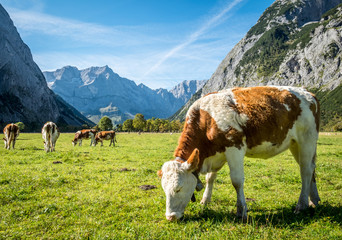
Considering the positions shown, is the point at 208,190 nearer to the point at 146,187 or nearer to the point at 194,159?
the point at 194,159

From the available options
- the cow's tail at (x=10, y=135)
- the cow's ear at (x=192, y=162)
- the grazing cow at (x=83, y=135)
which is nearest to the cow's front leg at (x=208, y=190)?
the cow's ear at (x=192, y=162)

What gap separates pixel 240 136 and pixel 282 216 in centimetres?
250

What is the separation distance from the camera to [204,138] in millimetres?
5852

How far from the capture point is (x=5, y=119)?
179375mm

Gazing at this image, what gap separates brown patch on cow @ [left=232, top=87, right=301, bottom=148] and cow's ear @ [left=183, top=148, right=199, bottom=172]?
153 centimetres

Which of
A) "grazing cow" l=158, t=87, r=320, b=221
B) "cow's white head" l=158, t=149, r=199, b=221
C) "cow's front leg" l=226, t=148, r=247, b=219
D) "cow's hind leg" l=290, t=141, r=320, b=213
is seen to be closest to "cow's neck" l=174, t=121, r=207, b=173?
"grazing cow" l=158, t=87, r=320, b=221

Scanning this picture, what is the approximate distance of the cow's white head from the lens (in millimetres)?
5082

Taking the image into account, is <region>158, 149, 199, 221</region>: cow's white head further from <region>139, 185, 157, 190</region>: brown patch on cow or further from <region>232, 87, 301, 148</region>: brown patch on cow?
<region>139, 185, 157, 190</region>: brown patch on cow

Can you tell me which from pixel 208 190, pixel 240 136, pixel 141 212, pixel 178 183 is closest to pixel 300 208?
pixel 208 190

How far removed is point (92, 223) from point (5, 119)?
226m

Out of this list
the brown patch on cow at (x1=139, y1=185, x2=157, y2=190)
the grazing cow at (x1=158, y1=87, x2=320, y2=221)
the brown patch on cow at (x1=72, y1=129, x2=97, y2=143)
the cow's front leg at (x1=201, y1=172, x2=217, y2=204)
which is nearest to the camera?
the grazing cow at (x1=158, y1=87, x2=320, y2=221)

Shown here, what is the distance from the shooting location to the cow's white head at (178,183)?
16.7ft

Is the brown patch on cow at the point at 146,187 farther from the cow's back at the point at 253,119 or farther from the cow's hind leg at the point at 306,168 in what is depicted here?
the cow's hind leg at the point at 306,168

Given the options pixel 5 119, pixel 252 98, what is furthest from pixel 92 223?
pixel 5 119
